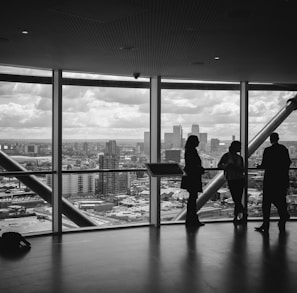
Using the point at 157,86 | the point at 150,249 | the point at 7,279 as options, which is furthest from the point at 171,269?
the point at 157,86

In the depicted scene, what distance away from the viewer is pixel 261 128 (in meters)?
10.2

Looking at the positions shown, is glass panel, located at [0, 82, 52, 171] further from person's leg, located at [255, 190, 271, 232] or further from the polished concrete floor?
person's leg, located at [255, 190, 271, 232]

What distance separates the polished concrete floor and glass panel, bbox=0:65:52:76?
305 centimetres

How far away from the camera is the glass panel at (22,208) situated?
8.07 meters

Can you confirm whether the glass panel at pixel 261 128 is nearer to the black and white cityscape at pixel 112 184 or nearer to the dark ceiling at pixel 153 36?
the black and white cityscape at pixel 112 184

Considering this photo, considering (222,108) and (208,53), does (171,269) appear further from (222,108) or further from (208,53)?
(222,108)

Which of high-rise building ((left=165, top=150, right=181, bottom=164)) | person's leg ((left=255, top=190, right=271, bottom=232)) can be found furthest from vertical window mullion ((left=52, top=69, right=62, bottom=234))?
person's leg ((left=255, top=190, right=271, bottom=232))

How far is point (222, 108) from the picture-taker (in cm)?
995

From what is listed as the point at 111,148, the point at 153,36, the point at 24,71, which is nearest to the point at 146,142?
the point at 111,148

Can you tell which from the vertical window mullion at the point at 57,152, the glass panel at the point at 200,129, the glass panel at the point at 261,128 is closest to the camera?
the vertical window mullion at the point at 57,152

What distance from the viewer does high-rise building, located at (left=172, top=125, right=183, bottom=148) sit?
31.4 ft

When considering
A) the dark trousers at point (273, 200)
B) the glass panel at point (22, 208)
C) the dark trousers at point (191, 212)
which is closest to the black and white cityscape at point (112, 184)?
the glass panel at point (22, 208)

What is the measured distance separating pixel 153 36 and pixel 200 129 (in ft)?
14.6

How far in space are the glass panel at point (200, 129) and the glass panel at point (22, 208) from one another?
8.15 feet
